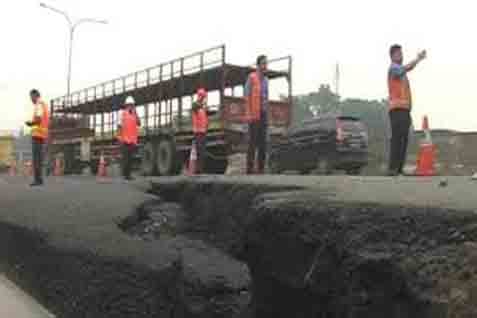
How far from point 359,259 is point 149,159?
1678 centimetres

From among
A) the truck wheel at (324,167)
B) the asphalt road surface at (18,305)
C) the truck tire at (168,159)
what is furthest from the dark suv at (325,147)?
the asphalt road surface at (18,305)

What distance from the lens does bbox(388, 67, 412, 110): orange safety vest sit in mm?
8117

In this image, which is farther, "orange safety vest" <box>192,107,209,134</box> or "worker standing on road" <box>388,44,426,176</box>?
"orange safety vest" <box>192,107,209,134</box>

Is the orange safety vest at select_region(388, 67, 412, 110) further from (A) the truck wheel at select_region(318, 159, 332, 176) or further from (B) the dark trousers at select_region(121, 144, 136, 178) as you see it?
(A) the truck wheel at select_region(318, 159, 332, 176)

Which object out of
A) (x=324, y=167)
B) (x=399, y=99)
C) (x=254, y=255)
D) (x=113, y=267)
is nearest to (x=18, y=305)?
(x=113, y=267)

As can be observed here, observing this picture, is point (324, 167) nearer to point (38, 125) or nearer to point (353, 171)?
point (353, 171)

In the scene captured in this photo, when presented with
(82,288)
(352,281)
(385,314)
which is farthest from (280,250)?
(82,288)

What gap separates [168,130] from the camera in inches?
727

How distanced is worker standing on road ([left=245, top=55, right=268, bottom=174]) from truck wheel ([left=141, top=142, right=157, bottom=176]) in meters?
8.84

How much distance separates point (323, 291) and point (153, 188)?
479cm

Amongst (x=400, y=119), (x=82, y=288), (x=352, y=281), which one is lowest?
(x=82, y=288)

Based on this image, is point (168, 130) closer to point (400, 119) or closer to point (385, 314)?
point (400, 119)

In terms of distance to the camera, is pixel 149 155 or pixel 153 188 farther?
pixel 149 155

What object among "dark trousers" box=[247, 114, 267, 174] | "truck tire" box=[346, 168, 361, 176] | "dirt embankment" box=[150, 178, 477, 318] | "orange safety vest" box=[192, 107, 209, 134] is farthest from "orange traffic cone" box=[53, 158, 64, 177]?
"dirt embankment" box=[150, 178, 477, 318]
